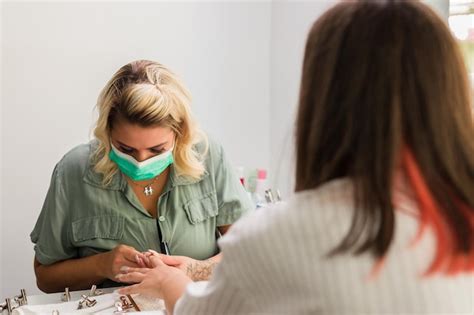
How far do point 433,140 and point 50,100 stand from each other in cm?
179

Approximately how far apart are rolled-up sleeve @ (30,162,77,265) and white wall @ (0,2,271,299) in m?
0.65

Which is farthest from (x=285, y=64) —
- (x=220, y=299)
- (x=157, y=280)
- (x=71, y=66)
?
(x=220, y=299)

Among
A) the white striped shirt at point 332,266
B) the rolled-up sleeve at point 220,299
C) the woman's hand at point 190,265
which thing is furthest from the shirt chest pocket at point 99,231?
the white striped shirt at point 332,266

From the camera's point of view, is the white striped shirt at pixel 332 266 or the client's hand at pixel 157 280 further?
the client's hand at pixel 157 280

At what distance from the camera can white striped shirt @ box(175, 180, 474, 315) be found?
742mm

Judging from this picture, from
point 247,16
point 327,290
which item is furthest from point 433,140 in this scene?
point 247,16

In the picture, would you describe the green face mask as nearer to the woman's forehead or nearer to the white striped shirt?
the woman's forehead

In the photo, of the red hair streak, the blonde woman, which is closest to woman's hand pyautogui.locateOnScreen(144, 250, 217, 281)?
the blonde woman

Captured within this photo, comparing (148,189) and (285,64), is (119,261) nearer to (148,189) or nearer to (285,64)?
(148,189)

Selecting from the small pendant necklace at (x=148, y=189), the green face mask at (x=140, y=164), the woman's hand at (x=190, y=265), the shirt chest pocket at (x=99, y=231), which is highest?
the green face mask at (x=140, y=164)

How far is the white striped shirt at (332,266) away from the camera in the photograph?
0.74 meters

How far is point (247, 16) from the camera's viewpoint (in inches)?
103

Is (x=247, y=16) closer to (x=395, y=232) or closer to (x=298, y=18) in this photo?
(x=298, y=18)

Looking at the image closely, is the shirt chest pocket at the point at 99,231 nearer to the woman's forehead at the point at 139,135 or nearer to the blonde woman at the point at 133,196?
the blonde woman at the point at 133,196
